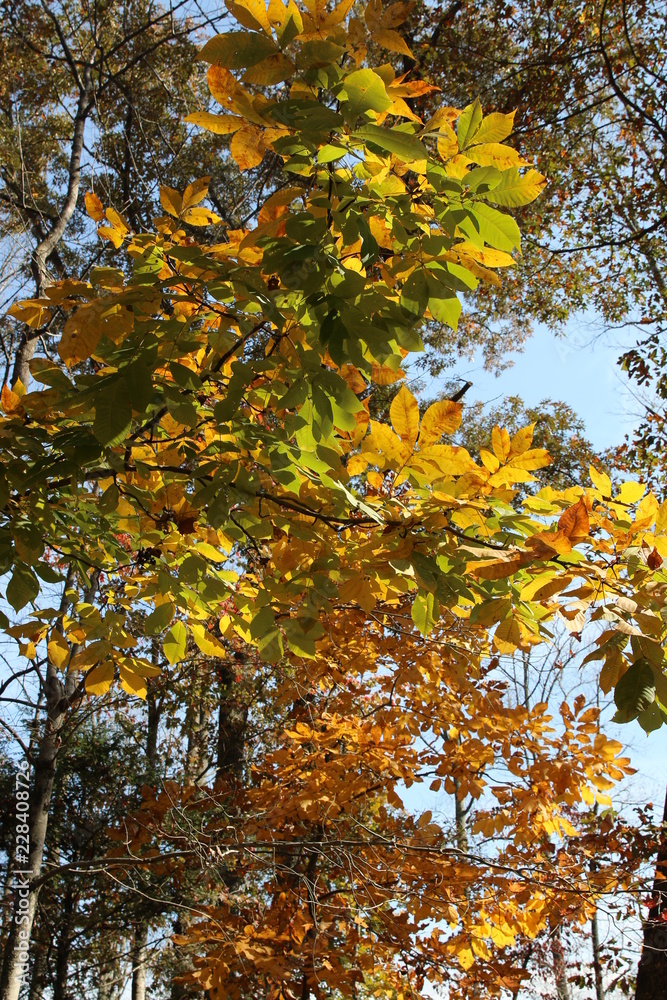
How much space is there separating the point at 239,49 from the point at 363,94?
233mm

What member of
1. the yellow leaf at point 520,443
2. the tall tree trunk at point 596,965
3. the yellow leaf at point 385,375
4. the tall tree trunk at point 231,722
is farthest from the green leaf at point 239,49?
the tall tree trunk at point 596,965

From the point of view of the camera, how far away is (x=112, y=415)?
56.1 inches

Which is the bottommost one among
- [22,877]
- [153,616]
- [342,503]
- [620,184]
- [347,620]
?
[22,877]

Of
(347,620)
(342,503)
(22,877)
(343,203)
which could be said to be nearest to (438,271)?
(343,203)

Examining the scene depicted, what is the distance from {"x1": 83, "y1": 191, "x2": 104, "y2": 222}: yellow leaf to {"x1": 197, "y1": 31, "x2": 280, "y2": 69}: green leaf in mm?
640

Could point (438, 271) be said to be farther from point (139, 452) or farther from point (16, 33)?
point (16, 33)

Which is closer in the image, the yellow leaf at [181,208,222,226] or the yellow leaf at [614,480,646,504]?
the yellow leaf at [614,480,646,504]

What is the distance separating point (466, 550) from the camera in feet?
4.31

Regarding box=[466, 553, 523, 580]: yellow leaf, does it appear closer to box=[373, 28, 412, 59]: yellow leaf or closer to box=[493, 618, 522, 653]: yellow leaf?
box=[493, 618, 522, 653]: yellow leaf

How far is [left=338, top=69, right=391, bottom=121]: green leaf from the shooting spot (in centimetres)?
122

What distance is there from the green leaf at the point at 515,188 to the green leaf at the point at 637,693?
35.7 inches

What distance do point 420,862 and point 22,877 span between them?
8.10ft

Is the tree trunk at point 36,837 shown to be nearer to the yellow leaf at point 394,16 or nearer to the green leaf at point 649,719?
the green leaf at point 649,719

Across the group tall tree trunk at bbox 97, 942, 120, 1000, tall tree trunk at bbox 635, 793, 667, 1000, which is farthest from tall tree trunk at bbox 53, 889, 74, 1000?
tall tree trunk at bbox 635, 793, 667, 1000
